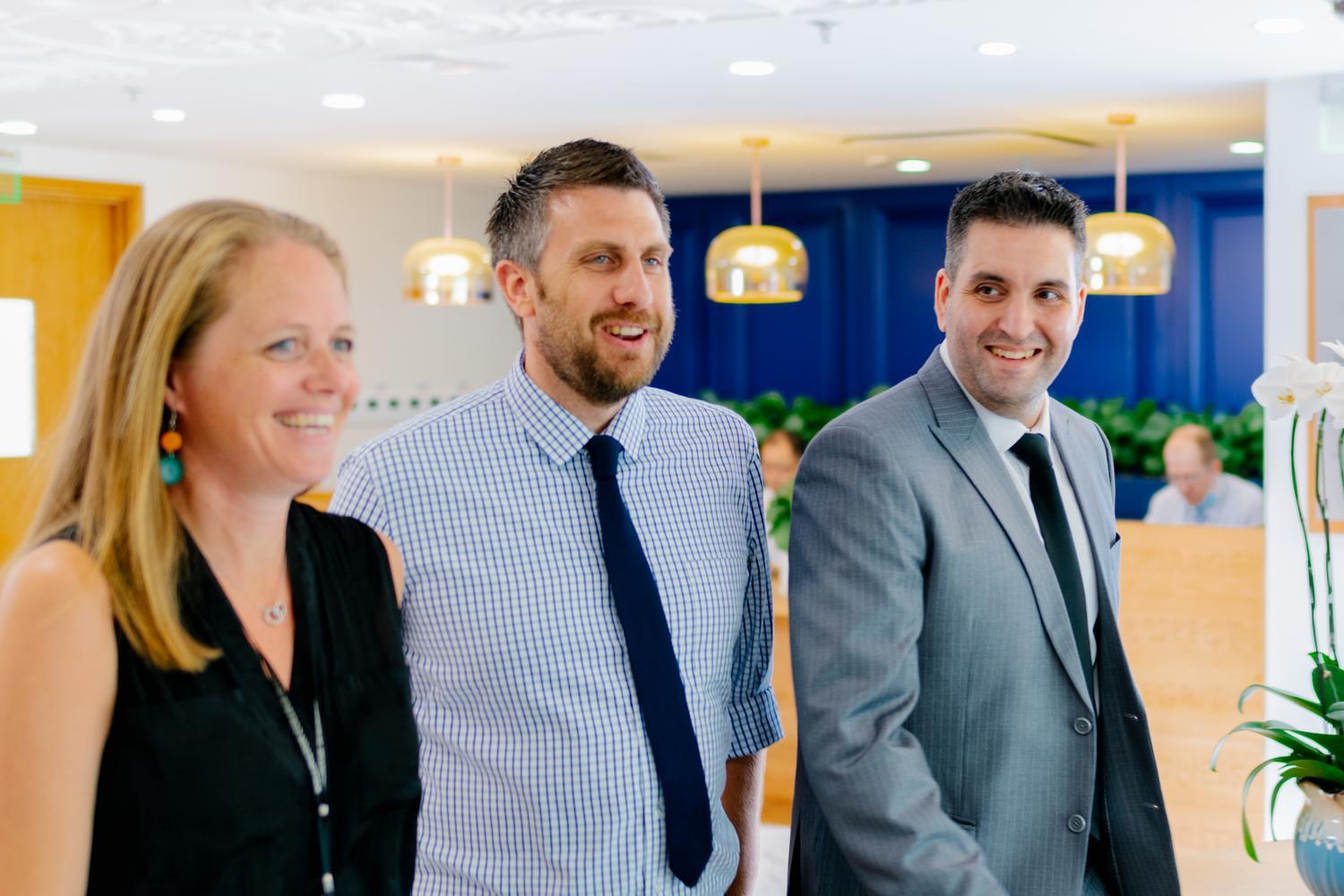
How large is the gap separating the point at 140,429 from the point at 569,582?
0.62 m

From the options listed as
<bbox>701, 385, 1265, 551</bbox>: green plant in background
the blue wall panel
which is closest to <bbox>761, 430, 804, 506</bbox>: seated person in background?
<bbox>701, 385, 1265, 551</bbox>: green plant in background

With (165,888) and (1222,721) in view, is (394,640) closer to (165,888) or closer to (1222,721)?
(165,888)

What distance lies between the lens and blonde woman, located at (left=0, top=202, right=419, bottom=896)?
1.09 metres

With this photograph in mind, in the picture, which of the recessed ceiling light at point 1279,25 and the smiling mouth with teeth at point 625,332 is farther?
the recessed ceiling light at point 1279,25

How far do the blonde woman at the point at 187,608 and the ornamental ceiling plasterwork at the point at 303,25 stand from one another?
270 centimetres

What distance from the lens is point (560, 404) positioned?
1719mm

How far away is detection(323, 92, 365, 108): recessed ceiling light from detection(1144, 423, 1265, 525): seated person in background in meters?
3.50

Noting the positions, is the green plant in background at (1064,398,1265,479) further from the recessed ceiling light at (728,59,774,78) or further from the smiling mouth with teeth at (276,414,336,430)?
the smiling mouth with teeth at (276,414,336,430)

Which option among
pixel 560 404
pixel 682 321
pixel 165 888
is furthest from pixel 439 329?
pixel 165 888

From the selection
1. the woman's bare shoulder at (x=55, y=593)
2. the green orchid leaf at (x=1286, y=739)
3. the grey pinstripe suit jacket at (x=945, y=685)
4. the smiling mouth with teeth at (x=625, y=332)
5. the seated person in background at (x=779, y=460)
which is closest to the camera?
the woman's bare shoulder at (x=55, y=593)

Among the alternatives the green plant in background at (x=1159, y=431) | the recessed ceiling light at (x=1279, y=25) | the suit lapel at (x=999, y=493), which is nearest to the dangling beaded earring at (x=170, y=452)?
the suit lapel at (x=999, y=493)

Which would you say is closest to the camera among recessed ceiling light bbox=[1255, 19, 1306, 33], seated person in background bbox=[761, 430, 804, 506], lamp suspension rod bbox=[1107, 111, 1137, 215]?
recessed ceiling light bbox=[1255, 19, 1306, 33]

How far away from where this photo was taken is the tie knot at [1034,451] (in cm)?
175

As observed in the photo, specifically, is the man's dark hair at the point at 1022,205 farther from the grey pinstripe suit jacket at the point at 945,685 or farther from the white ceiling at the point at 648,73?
the white ceiling at the point at 648,73
